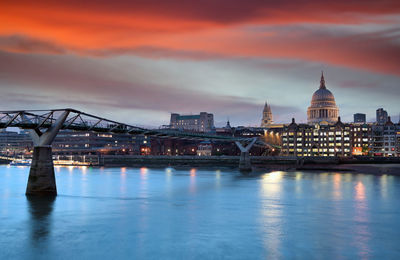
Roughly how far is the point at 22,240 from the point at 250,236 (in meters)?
18.0

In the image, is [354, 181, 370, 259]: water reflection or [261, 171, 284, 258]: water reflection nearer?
[354, 181, 370, 259]: water reflection

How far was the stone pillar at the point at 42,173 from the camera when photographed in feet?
169

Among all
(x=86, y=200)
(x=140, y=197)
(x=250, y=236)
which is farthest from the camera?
(x=140, y=197)

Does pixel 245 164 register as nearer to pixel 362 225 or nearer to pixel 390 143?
pixel 362 225

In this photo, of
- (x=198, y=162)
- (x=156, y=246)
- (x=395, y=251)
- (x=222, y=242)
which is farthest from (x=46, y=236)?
(x=198, y=162)

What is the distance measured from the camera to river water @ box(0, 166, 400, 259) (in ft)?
102

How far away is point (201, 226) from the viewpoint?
1592 inches

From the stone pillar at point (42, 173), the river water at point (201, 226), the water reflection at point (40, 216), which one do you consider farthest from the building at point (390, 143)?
the water reflection at point (40, 216)

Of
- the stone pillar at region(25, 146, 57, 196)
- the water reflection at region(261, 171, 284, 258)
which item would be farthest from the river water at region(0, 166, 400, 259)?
the stone pillar at region(25, 146, 57, 196)

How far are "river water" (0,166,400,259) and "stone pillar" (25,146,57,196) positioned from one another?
6.21 ft

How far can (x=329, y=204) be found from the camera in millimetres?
55688

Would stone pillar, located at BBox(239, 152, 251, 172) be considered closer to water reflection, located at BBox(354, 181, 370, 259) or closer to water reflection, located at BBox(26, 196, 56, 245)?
water reflection, located at BBox(354, 181, 370, 259)

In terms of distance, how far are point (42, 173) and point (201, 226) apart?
22614 millimetres

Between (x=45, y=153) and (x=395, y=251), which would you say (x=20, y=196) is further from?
(x=395, y=251)
